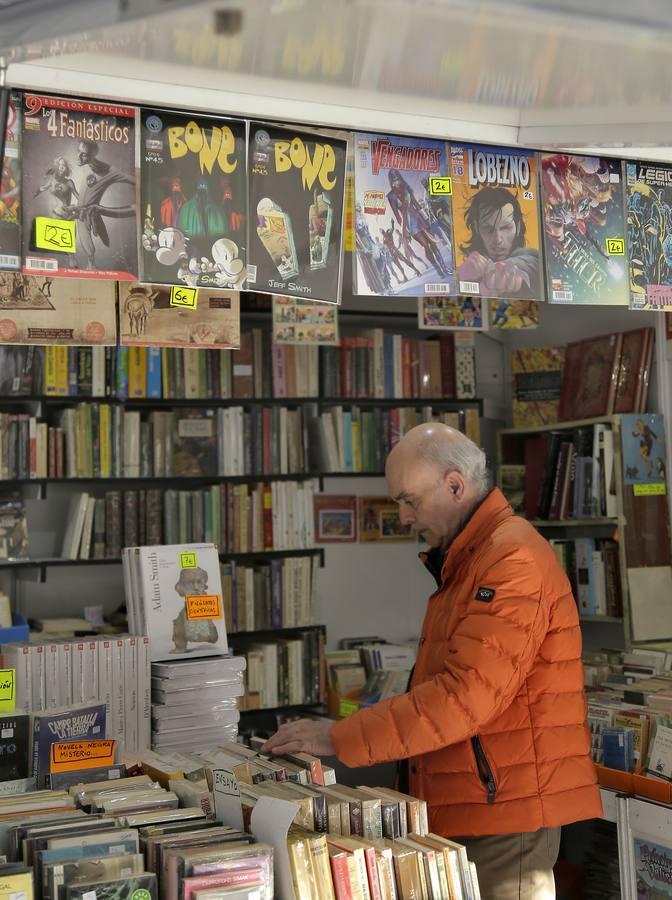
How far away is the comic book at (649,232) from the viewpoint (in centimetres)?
288

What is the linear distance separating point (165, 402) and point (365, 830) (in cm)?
373

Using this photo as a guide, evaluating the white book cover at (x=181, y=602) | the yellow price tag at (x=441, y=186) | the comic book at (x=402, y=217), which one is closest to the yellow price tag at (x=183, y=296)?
the comic book at (x=402, y=217)

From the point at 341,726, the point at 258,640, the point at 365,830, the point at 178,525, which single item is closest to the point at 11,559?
the point at 178,525

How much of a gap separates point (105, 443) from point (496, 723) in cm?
328

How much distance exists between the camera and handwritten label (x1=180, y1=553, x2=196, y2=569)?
3518mm

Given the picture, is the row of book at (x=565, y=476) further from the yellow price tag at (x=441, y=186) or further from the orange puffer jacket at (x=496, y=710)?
the yellow price tag at (x=441, y=186)

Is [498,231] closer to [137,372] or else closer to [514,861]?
[514,861]

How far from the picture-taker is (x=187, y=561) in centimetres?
353

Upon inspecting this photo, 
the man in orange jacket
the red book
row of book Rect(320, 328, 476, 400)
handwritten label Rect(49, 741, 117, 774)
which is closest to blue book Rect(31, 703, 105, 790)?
handwritten label Rect(49, 741, 117, 774)

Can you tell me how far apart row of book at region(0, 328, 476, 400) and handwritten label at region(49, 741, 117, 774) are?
2.83 metres

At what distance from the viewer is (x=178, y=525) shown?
545 centimetres

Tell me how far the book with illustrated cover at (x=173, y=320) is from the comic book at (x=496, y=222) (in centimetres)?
64

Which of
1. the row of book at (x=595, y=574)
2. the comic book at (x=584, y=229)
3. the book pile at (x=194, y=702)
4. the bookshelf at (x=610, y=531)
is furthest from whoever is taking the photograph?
the row of book at (x=595, y=574)

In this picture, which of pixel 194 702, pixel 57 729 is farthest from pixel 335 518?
pixel 57 729
